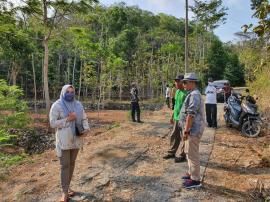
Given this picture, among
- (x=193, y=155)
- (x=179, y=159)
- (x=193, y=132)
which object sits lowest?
(x=179, y=159)

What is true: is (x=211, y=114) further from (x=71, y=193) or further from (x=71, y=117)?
(x=71, y=117)

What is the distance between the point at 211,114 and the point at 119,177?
6.08 meters

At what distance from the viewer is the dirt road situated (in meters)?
5.48

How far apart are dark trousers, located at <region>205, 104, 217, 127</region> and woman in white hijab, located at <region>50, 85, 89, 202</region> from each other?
683cm

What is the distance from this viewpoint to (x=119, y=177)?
6.38 metres

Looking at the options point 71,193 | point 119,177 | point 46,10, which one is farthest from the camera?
point 46,10

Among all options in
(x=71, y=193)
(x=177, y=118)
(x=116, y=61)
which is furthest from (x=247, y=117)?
(x=116, y=61)

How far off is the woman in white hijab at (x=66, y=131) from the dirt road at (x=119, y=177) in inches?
19.9

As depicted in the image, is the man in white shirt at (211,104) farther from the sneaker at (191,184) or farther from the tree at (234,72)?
the tree at (234,72)

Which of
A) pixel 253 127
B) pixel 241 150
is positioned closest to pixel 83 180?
pixel 241 150

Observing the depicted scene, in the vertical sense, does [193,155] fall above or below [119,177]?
above

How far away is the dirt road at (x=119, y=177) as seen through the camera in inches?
216

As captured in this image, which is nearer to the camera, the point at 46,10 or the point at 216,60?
the point at 46,10

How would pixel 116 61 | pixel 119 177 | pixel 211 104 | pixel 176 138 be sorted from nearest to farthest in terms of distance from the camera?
pixel 119 177 < pixel 176 138 < pixel 211 104 < pixel 116 61
